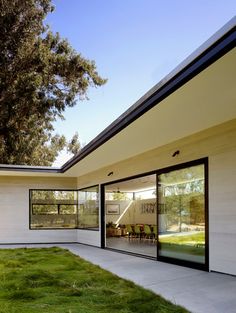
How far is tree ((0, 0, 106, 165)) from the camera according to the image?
1639 cm

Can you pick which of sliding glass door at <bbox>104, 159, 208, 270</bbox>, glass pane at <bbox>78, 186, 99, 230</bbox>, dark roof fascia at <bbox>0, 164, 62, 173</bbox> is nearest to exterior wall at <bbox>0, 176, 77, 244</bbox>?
glass pane at <bbox>78, 186, 99, 230</bbox>

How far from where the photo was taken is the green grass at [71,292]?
4.99m

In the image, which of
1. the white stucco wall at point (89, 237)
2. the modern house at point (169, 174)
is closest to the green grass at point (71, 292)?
the modern house at point (169, 174)

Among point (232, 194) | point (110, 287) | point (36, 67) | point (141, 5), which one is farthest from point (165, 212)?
point (36, 67)

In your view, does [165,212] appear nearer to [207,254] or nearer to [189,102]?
[207,254]

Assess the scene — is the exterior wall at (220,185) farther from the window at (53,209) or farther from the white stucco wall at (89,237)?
the window at (53,209)

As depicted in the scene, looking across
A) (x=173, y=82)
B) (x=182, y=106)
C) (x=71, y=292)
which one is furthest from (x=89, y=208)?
(x=173, y=82)

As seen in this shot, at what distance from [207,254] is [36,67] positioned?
473 inches

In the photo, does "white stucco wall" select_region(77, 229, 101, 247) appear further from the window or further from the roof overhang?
the roof overhang

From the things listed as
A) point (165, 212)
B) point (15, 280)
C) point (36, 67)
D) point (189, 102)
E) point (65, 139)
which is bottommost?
point (15, 280)

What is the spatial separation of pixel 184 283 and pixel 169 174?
331cm

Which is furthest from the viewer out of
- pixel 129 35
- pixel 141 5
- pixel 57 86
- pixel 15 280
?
pixel 57 86

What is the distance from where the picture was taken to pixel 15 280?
22.6ft

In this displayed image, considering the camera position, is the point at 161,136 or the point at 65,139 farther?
the point at 65,139
